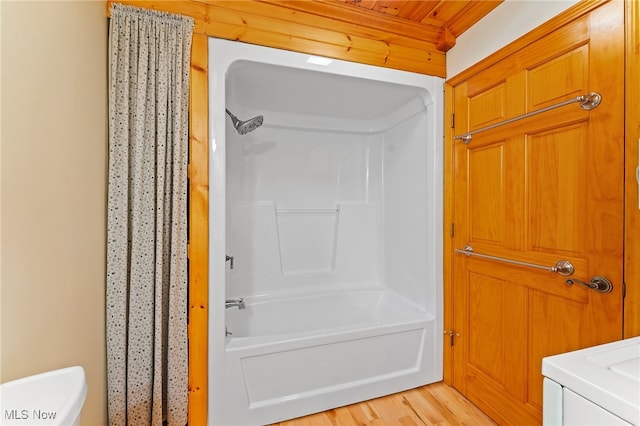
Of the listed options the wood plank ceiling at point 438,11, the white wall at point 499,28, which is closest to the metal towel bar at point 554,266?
the white wall at point 499,28

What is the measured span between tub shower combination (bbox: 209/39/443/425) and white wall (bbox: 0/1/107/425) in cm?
49

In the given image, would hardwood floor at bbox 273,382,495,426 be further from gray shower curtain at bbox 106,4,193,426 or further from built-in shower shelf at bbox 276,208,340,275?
built-in shower shelf at bbox 276,208,340,275

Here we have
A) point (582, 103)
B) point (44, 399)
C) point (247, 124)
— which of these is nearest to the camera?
point (44, 399)

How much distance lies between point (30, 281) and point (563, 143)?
208 centimetres

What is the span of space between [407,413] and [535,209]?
1354 millimetres

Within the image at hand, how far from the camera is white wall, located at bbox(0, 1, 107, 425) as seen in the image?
0.76 meters

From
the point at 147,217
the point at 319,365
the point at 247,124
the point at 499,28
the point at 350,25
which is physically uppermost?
the point at 350,25

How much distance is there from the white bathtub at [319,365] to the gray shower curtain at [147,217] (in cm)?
29

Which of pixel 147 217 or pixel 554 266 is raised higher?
pixel 147 217

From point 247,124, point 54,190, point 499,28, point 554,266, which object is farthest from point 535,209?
point 54,190

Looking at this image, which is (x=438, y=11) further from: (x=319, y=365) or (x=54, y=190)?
(x=319, y=365)

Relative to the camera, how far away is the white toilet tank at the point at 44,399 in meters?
0.62

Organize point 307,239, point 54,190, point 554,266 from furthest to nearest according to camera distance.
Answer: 1. point 307,239
2. point 554,266
3. point 54,190

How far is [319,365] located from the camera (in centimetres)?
171
